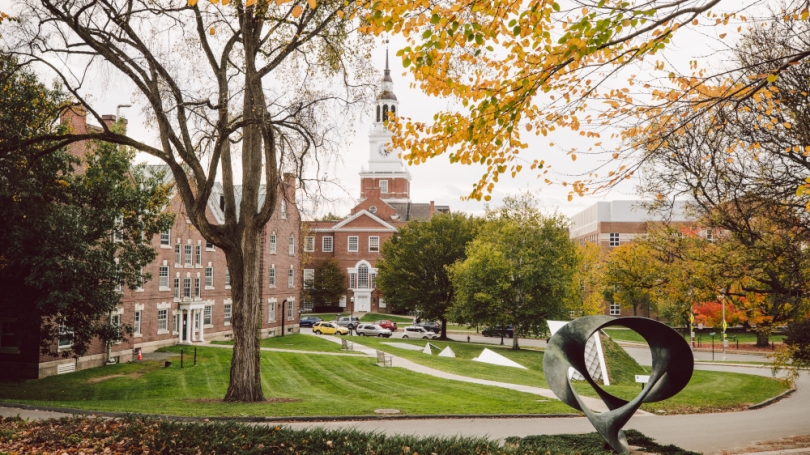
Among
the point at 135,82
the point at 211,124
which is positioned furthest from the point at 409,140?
the point at 135,82

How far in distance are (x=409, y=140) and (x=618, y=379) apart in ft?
84.6

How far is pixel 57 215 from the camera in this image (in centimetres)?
2183

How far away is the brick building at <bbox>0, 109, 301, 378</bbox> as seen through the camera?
1117 inches

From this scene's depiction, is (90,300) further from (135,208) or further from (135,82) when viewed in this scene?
(135,82)

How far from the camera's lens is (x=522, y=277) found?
148 ft

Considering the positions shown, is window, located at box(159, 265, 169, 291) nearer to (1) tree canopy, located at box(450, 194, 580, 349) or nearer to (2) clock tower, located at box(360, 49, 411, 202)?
(1) tree canopy, located at box(450, 194, 580, 349)

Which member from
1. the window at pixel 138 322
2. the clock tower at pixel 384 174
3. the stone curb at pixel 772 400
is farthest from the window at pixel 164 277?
the clock tower at pixel 384 174

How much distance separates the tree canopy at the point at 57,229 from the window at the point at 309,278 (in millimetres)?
48219

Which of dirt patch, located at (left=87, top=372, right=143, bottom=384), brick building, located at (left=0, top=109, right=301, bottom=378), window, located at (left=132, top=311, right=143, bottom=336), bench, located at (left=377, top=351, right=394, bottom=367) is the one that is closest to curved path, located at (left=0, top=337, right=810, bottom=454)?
dirt patch, located at (left=87, top=372, right=143, bottom=384)

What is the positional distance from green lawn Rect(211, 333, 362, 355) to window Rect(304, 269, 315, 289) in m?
26.5

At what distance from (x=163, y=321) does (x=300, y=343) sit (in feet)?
31.9

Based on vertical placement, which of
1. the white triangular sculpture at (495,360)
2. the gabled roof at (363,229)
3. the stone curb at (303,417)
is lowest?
the white triangular sculpture at (495,360)

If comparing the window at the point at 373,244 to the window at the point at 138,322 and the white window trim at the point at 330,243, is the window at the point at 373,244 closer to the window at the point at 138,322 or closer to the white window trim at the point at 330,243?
the white window trim at the point at 330,243

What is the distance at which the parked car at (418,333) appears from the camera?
181 ft
